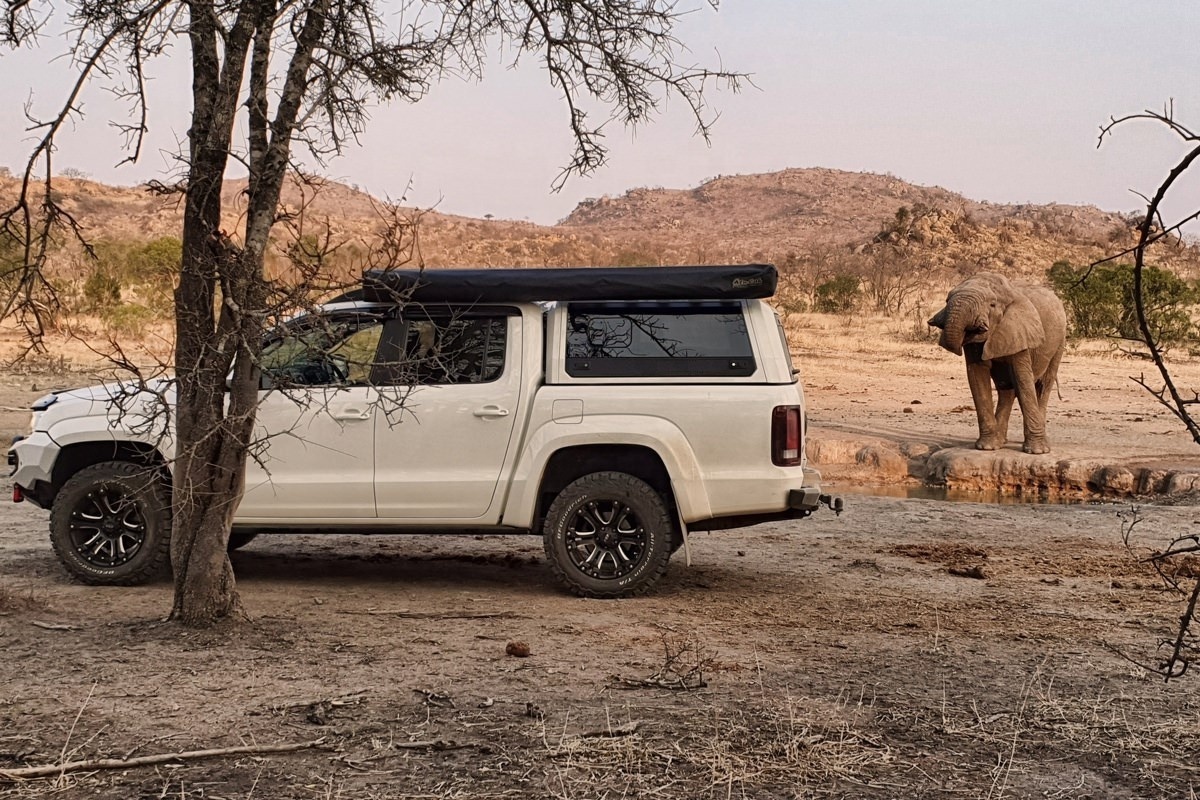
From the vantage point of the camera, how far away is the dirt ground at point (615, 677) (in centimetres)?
479

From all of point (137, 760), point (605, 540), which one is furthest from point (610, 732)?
point (605, 540)

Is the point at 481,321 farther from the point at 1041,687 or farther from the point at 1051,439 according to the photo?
the point at 1051,439

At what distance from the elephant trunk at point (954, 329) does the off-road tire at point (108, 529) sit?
9617mm

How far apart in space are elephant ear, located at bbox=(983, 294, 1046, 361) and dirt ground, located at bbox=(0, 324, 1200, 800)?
16.1 feet

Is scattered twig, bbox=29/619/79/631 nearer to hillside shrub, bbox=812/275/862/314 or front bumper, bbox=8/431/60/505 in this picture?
front bumper, bbox=8/431/60/505

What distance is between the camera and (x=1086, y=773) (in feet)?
16.0

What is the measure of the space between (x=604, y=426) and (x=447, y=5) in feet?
8.76

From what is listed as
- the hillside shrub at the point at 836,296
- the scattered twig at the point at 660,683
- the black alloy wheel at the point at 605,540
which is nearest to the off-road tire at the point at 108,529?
the black alloy wheel at the point at 605,540

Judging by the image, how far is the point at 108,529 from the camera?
8039mm

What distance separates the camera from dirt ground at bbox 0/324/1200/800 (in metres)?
4.79

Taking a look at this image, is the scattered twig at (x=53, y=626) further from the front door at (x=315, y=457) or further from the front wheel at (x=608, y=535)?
the front wheel at (x=608, y=535)

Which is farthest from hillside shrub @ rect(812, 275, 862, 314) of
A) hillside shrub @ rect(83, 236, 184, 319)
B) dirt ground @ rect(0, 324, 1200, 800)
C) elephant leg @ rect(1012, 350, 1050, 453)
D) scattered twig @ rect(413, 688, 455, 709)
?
scattered twig @ rect(413, 688, 455, 709)

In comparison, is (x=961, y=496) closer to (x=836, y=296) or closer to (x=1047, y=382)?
(x=1047, y=382)

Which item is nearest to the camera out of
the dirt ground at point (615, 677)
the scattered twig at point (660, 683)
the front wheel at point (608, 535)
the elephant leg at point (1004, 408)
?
the dirt ground at point (615, 677)
